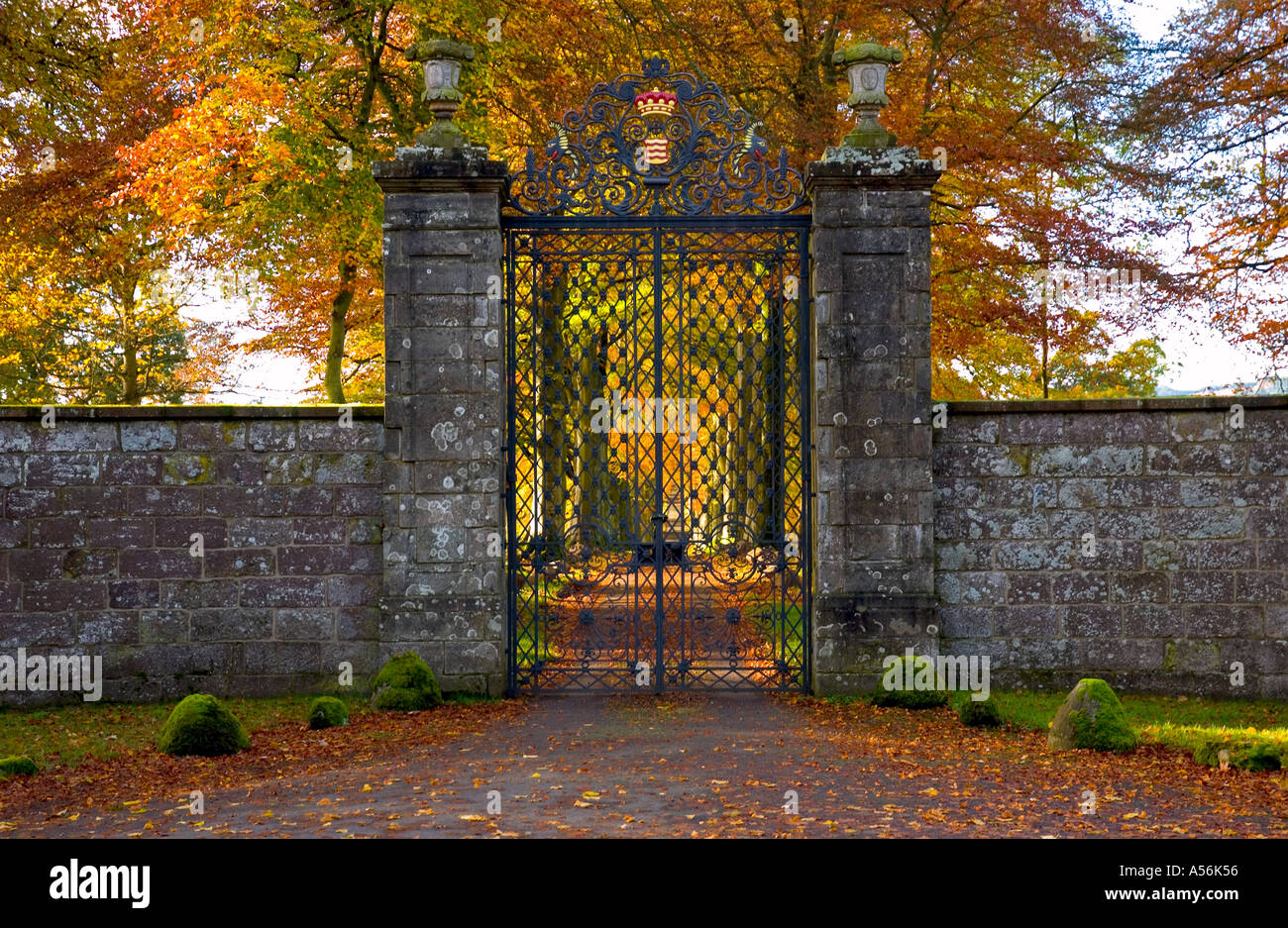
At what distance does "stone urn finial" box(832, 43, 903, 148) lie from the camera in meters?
7.66

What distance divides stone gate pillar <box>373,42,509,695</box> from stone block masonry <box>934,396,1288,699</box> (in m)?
2.93

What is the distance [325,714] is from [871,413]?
379 centimetres

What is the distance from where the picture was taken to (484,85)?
1208 centimetres

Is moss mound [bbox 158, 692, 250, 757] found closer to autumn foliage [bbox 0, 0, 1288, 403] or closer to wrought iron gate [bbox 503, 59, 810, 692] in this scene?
wrought iron gate [bbox 503, 59, 810, 692]

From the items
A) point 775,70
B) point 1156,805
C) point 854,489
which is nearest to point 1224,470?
point 854,489

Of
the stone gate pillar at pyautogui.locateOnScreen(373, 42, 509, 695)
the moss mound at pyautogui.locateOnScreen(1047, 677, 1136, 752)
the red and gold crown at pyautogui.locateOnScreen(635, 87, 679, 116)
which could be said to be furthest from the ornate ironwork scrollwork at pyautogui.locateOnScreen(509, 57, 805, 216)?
the moss mound at pyautogui.locateOnScreen(1047, 677, 1136, 752)

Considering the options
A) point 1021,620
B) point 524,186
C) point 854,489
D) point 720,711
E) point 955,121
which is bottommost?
point 720,711

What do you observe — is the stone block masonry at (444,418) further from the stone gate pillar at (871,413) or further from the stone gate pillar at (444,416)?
the stone gate pillar at (871,413)

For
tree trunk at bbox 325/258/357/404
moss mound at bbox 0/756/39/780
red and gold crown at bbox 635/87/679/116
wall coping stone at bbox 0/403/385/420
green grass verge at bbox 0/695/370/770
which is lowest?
green grass verge at bbox 0/695/370/770

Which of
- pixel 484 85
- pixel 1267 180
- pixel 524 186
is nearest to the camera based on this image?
pixel 524 186

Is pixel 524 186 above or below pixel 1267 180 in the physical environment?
below

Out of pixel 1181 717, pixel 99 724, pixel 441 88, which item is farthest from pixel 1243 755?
pixel 99 724

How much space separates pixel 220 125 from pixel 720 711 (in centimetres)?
751

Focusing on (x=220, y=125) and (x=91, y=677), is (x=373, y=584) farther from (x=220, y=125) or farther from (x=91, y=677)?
(x=220, y=125)
